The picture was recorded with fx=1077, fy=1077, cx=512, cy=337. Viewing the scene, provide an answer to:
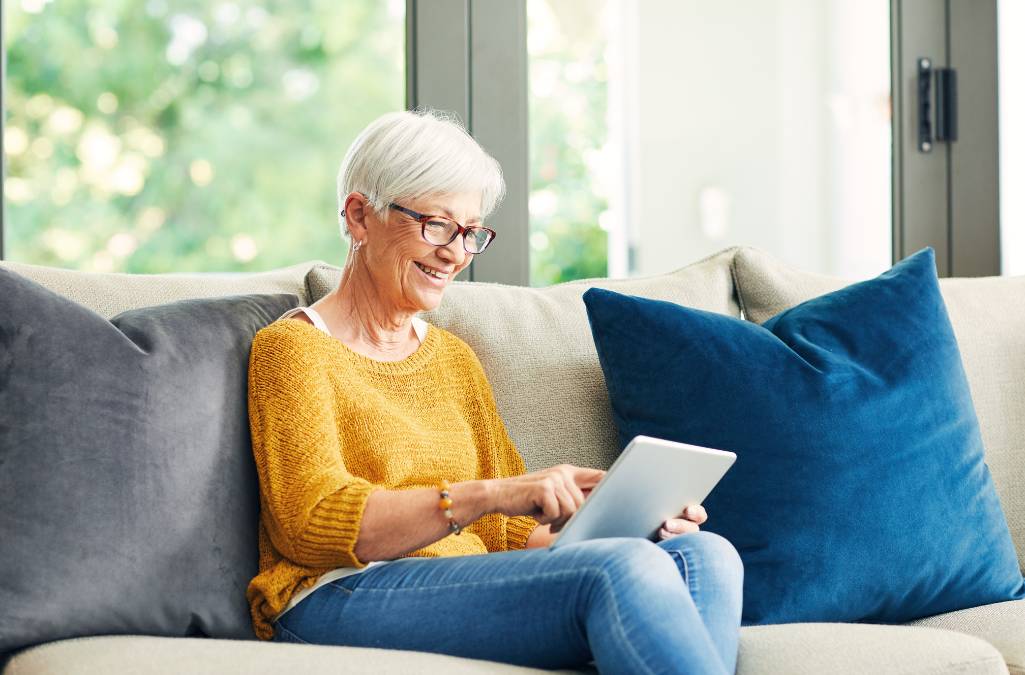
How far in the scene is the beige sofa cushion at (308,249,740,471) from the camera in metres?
1.79

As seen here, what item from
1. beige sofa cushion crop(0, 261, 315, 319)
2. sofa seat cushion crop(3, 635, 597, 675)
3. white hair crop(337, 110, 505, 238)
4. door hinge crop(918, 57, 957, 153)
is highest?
door hinge crop(918, 57, 957, 153)

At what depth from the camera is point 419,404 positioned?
1633 mm

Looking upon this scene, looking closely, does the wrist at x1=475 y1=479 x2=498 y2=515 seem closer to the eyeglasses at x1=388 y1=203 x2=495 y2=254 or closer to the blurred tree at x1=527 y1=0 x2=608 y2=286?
the eyeglasses at x1=388 y1=203 x2=495 y2=254

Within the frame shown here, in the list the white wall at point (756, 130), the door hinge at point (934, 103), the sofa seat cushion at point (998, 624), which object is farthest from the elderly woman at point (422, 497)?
the door hinge at point (934, 103)

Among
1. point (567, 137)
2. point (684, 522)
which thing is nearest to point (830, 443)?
point (684, 522)

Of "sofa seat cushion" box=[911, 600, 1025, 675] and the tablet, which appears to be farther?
"sofa seat cushion" box=[911, 600, 1025, 675]

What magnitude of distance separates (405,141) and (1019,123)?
1.97 meters

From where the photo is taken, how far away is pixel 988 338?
79.7 inches

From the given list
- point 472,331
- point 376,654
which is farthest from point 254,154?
point 376,654

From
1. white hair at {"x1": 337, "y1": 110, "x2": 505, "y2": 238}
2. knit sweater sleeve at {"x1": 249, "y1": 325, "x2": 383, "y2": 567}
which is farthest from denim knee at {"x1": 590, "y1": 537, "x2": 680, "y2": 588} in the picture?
white hair at {"x1": 337, "y1": 110, "x2": 505, "y2": 238}

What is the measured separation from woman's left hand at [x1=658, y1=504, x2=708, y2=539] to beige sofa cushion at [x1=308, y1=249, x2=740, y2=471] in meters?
0.28

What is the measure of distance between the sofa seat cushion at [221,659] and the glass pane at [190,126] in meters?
1.34

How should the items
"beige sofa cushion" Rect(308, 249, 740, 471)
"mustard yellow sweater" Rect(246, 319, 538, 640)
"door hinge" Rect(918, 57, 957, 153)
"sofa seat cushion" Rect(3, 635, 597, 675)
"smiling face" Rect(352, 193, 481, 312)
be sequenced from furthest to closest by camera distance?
"door hinge" Rect(918, 57, 957, 153) < "beige sofa cushion" Rect(308, 249, 740, 471) < "smiling face" Rect(352, 193, 481, 312) < "mustard yellow sweater" Rect(246, 319, 538, 640) < "sofa seat cushion" Rect(3, 635, 597, 675)

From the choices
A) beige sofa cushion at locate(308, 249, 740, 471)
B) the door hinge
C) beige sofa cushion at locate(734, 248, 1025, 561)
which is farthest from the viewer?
the door hinge
